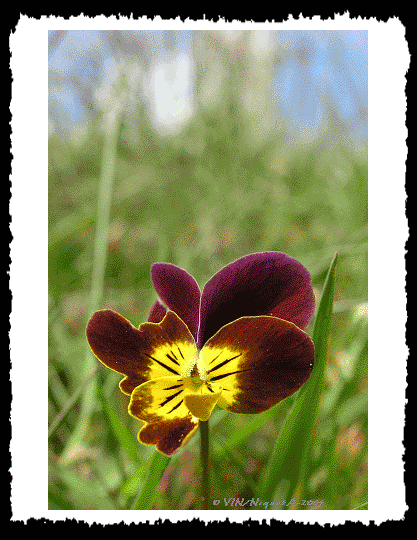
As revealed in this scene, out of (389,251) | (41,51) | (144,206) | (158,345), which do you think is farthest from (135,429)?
(144,206)

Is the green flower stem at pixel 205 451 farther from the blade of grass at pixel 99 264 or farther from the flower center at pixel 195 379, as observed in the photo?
the blade of grass at pixel 99 264

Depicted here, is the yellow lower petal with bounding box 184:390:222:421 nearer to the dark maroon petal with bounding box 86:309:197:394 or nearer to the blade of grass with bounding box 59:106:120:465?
the dark maroon petal with bounding box 86:309:197:394

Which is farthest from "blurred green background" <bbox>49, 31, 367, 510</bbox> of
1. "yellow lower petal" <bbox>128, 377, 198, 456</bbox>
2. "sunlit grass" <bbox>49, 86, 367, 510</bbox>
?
"yellow lower petal" <bbox>128, 377, 198, 456</bbox>

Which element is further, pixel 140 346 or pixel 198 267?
pixel 198 267

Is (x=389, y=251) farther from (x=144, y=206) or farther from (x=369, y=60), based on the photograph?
(x=144, y=206)

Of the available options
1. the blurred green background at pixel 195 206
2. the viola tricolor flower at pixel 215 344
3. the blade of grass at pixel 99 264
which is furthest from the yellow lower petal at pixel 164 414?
the blade of grass at pixel 99 264

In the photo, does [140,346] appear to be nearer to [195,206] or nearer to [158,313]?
[158,313]

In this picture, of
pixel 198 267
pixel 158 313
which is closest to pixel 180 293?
pixel 158 313
